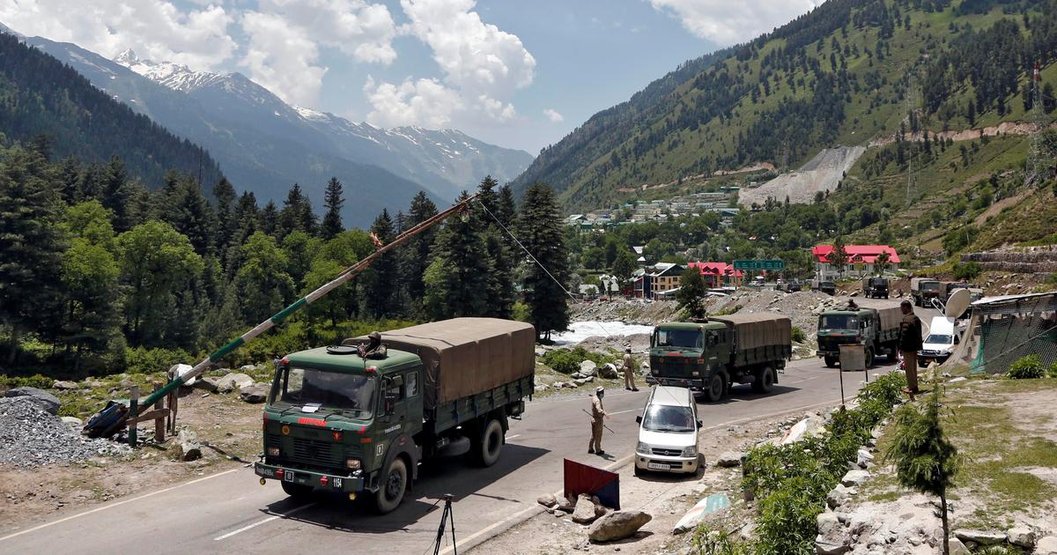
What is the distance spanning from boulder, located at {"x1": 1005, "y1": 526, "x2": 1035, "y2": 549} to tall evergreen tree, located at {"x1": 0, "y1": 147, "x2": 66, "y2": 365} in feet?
180

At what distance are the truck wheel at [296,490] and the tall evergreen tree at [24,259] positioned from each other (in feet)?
141

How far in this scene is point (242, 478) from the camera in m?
17.5

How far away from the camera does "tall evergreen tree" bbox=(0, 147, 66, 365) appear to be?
48.3 meters

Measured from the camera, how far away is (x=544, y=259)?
235ft

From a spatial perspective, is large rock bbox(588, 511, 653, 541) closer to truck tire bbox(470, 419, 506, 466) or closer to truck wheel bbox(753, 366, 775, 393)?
truck tire bbox(470, 419, 506, 466)

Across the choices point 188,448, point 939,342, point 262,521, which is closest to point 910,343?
point 262,521

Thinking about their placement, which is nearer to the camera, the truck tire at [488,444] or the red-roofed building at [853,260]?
the truck tire at [488,444]

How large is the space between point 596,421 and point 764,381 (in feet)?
48.4

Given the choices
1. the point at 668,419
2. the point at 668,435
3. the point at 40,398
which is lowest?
the point at 668,435

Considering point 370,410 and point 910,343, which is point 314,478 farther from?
point 910,343

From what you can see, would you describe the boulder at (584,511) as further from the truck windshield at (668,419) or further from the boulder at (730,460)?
the boulder at (730,460)

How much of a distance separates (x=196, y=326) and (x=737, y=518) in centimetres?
6561

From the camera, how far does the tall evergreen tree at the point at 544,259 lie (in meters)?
69.9

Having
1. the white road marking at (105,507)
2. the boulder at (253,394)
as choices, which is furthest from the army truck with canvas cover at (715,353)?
the white road marking at (105,507)
